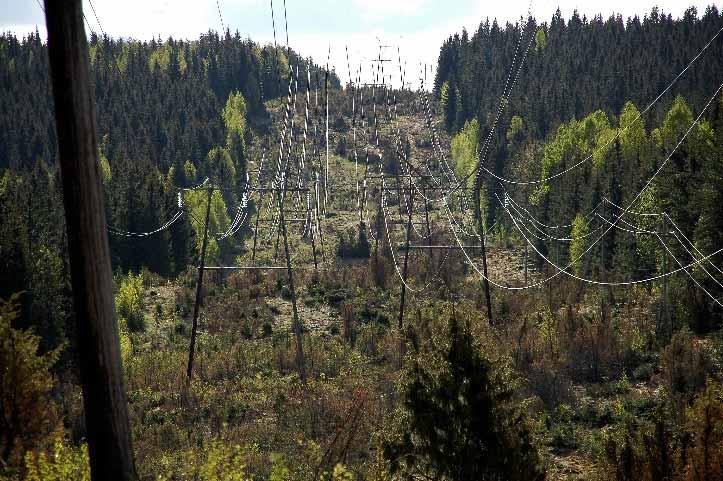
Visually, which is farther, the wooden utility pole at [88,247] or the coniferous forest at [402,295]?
the coniferous forest at [402,295]

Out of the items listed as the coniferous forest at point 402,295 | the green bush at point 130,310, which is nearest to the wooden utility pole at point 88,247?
the coniferous forest at point 402,295

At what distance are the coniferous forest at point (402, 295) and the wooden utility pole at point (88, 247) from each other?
0.09 meters

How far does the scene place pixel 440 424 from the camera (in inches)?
406

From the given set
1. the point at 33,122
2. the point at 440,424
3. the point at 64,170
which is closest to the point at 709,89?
the point at 33,122

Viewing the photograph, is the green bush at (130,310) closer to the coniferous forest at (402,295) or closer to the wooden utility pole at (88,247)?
the coniferous forest at (402,295)

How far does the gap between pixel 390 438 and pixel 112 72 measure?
123 metres

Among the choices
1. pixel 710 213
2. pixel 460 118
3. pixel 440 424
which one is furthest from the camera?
pixel 460 118

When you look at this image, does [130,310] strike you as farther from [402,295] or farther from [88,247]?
[88,247]

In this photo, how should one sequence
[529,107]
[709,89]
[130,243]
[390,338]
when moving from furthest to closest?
[529,107] → [709,89] → [130,243] → [390,338]

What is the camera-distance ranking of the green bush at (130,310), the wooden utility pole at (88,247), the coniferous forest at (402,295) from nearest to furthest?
1. the wooden utility pole at (88,247)
2. the coniferous forest at (402,295)
3. the green bush at (130,310)

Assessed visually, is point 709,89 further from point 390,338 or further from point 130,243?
point 390,338

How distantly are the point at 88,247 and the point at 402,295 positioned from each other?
24639 millimetres

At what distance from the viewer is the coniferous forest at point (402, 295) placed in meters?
10.6

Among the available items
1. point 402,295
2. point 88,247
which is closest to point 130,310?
point 402,295
